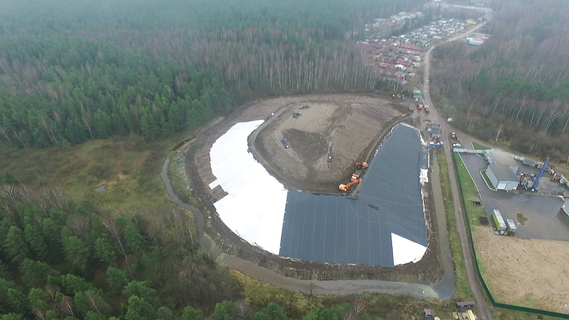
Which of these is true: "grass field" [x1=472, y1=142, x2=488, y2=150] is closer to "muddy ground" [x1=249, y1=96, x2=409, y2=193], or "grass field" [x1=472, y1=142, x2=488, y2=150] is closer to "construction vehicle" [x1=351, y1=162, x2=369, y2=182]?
"muddy ground" [x1=249, y1=96, x2=409, y2=193]

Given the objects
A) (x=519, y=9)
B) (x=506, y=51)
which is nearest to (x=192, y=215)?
(x=506, y=51)

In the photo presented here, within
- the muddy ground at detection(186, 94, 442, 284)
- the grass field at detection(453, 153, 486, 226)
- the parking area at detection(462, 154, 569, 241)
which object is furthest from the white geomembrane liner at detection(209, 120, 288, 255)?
the parking area at detection(462, 154, 569, 241)

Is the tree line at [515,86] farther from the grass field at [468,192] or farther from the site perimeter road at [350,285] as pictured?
the site perimeter road at [350,285]

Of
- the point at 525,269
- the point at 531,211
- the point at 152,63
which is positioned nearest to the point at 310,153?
the point at 525,269

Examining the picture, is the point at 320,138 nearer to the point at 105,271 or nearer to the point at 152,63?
the point at 105,271

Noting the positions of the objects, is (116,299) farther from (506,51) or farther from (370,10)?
(370,10)
